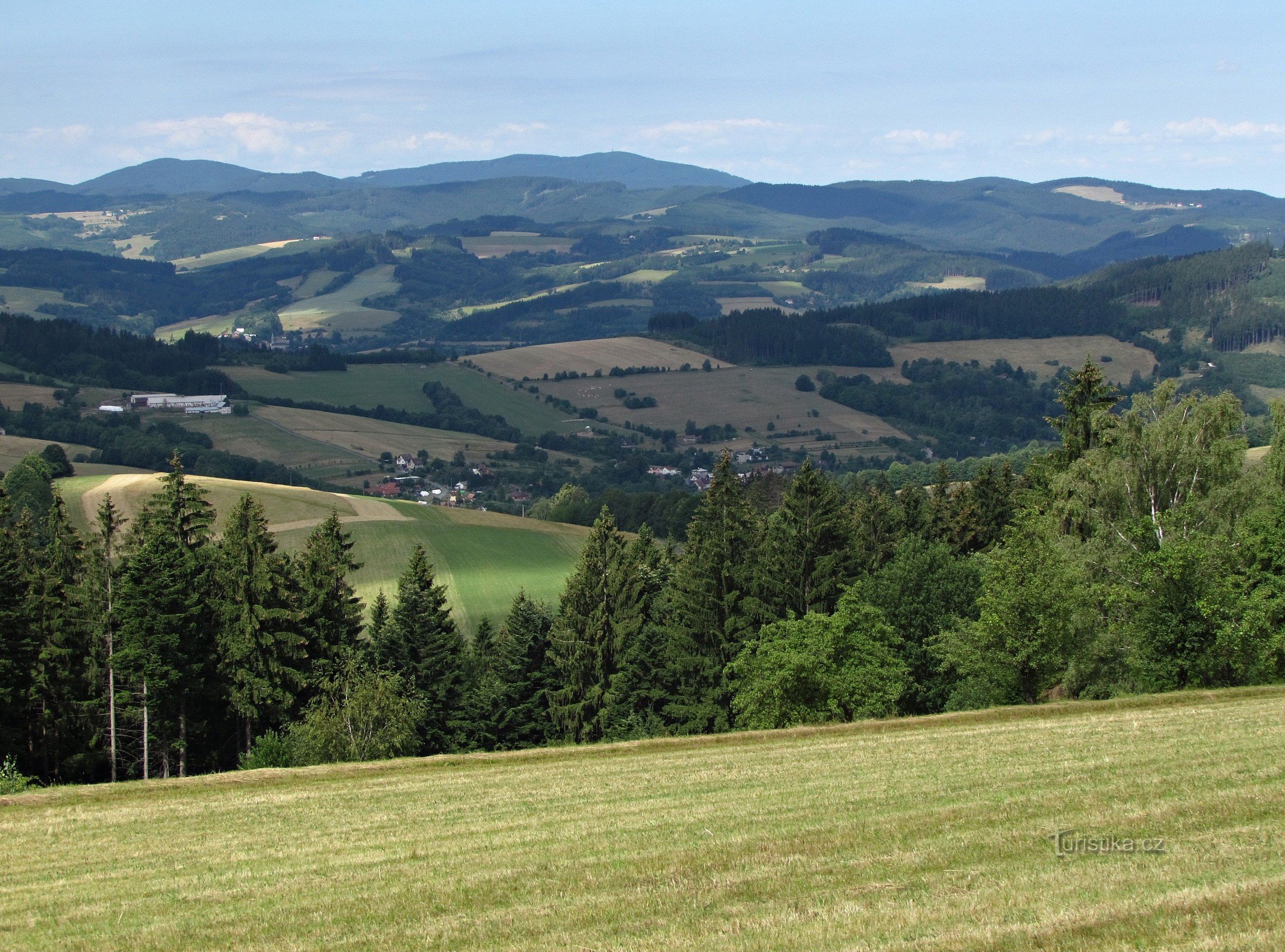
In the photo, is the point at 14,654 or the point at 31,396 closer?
the point at 14,654

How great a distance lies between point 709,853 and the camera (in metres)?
19.0

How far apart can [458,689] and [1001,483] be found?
118ft

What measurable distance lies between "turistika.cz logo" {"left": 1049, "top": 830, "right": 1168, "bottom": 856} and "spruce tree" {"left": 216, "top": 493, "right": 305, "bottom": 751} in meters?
35.1

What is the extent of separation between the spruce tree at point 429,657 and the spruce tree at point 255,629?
7422mm

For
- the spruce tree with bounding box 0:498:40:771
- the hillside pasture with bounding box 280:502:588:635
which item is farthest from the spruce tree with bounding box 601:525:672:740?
the hillside pasture with bounding box 280:502:588:635

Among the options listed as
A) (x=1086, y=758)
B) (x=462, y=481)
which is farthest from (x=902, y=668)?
(x=462, y=481)

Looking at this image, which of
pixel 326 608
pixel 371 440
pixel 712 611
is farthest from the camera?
pixel 371 440

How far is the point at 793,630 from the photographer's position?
156 feet

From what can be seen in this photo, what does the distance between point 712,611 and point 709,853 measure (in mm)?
36360

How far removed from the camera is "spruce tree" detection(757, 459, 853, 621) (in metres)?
56.1

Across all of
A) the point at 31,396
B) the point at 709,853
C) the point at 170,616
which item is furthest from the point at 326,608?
the point at 31,396

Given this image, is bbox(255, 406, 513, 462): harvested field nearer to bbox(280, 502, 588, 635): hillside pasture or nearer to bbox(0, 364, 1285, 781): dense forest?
bbox(280, 502, 588, 635): hillside pasture

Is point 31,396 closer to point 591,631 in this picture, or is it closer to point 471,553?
point 471,553

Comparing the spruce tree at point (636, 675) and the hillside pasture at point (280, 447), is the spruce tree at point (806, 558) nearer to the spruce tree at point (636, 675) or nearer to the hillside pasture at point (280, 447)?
the spruce tree at point (636, 675)
